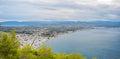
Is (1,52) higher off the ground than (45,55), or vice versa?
(1,52)

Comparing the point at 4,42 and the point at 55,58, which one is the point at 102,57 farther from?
the point at 4,42

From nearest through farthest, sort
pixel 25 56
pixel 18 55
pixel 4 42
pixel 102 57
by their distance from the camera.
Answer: pixel 4 42, pixel 18 55, pixel 25 56, pixel 102 57

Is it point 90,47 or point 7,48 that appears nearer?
point 7,48

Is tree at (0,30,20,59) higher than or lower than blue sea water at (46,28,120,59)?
higher

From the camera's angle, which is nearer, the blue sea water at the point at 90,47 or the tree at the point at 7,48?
the tree at the point at 7,48

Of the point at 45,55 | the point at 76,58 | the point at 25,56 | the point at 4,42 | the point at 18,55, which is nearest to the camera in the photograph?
the point at 4,42

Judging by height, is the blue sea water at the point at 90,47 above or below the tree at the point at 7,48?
below

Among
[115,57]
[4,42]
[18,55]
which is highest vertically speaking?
[4,42]

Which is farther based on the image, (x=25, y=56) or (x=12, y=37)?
(x=25, y=56)

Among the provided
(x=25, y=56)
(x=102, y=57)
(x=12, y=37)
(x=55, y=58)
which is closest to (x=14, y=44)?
(x=12, y=37)

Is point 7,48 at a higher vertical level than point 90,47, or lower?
higher

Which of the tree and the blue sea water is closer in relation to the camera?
the tree
